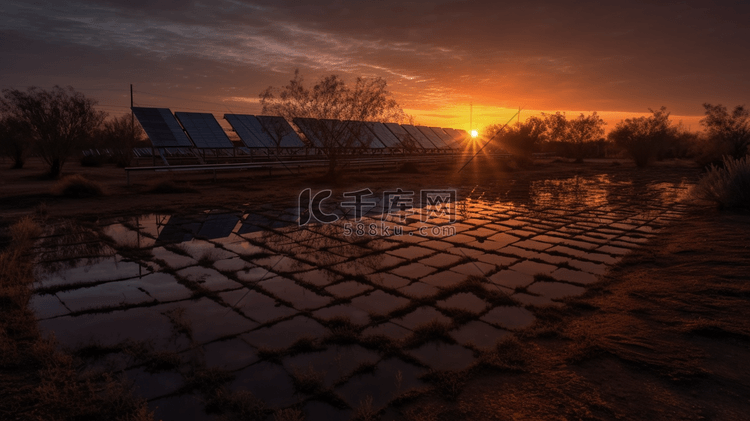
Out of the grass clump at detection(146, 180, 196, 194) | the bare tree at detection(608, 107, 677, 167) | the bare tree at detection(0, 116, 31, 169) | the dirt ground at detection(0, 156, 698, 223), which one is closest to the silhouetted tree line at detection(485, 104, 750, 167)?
the bare tree at detection(608, 107, 677, 167)

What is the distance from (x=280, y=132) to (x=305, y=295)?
16.8m

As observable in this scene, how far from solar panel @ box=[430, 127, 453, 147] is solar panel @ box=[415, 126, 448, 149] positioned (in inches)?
20.0

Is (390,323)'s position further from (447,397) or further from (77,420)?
(77,420)

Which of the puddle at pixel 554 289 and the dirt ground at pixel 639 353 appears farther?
the puddle at pixel 554 289

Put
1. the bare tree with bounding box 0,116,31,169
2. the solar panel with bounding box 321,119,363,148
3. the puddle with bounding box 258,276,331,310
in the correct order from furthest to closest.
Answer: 1. the bare tree with bounding box 0,116,31,169
2. the solar panel with bounding box 321,119,363,148
3. the puddle with bounding box 258,276,331,310

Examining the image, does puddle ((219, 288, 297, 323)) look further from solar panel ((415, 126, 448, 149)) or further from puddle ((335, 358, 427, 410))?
solar panel ((415, 126, 448, 149))

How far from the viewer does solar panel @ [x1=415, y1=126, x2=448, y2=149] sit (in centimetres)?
3250

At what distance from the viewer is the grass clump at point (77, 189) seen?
10.5m

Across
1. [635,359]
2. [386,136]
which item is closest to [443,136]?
[386,136]

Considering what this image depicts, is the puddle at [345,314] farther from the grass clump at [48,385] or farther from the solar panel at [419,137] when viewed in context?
the solar panel at [419,137]

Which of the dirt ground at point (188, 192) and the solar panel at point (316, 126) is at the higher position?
the solar panel at point (316, 126)

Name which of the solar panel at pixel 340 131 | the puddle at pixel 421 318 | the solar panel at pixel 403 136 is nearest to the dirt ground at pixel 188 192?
the solar panel at pixel 340 131

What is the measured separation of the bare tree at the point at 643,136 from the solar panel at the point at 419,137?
1426 cm

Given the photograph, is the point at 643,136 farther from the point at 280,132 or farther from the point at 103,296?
the point at 103,296
